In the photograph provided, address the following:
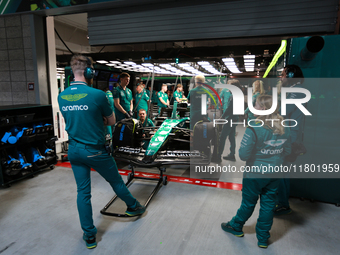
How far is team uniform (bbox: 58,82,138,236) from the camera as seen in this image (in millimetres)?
2105

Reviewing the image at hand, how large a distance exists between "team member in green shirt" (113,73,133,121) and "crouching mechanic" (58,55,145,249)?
2.85 metres

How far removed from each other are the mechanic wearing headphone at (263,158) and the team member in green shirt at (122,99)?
338 cm

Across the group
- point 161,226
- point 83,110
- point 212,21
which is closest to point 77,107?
point 83,110

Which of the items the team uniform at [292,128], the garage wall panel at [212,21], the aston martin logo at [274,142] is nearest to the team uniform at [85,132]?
the aston martin logo at [274,142]

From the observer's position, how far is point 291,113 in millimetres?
2738

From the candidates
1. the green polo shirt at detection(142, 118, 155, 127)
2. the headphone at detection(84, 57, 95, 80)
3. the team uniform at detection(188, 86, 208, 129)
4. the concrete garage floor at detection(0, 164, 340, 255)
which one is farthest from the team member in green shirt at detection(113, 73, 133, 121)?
the headphone at detection(84, 57, 95, 80)

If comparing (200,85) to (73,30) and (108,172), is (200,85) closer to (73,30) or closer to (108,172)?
(108,172)

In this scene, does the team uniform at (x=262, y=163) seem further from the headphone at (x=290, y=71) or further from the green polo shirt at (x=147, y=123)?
the green polo shirt at (x=147, y=123)

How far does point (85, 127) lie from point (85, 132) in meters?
0.05

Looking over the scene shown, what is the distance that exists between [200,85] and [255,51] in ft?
8.27

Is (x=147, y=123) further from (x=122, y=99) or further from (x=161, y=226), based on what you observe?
(x=161, y=226)

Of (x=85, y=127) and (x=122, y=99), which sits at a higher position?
(x=122, y=99)

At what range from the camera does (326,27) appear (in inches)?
124

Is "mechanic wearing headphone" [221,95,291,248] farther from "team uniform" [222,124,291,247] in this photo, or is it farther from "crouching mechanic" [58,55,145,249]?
"crouching mechanic" [58,55,145,249]
